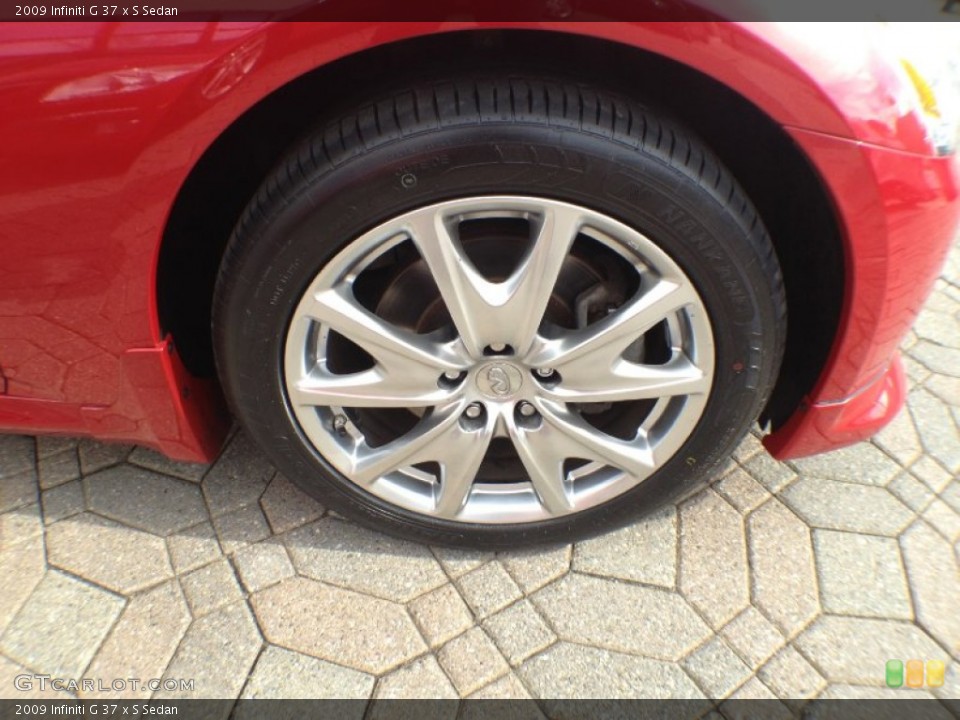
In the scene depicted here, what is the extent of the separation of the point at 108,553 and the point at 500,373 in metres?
1.14

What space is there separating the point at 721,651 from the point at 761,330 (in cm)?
77

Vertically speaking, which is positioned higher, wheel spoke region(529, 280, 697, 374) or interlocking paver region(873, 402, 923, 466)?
wheel spoke region(529, 280, 697, 374)

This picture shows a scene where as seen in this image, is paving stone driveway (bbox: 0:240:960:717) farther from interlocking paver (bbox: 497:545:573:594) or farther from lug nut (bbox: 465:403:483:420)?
lug nut (bbox: 465:403:483:420)

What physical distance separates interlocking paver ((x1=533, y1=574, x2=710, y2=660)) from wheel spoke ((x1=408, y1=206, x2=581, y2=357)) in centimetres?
68

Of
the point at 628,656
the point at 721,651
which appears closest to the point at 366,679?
the point at 628,656

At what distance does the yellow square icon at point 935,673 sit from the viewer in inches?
64.2

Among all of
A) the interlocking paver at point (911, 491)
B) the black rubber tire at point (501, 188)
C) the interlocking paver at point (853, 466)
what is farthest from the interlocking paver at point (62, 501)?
the interlocking paver at point (911, 491)

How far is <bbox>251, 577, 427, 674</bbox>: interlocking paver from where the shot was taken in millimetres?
1677

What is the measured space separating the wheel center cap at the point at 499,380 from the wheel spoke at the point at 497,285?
64 mm

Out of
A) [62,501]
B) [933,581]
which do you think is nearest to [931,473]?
[933,581]

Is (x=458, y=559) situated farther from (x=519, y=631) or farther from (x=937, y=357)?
(x=937, y=357)

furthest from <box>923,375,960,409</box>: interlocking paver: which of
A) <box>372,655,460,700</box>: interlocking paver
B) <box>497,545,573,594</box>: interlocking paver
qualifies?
<box>372,655,460,700</box>: interlocking paver

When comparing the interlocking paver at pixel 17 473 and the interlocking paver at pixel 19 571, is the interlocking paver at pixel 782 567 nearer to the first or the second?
the interlocking paver at pixel 19 571

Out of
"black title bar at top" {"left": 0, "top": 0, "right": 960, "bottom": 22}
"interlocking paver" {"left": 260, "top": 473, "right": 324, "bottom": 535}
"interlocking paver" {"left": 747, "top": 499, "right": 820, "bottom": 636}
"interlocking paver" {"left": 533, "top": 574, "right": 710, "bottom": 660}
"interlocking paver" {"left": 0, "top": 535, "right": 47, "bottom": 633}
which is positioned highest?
"black title bar at top" {"left": 0, "top": 0, "right": 960, "bottom": 22}
